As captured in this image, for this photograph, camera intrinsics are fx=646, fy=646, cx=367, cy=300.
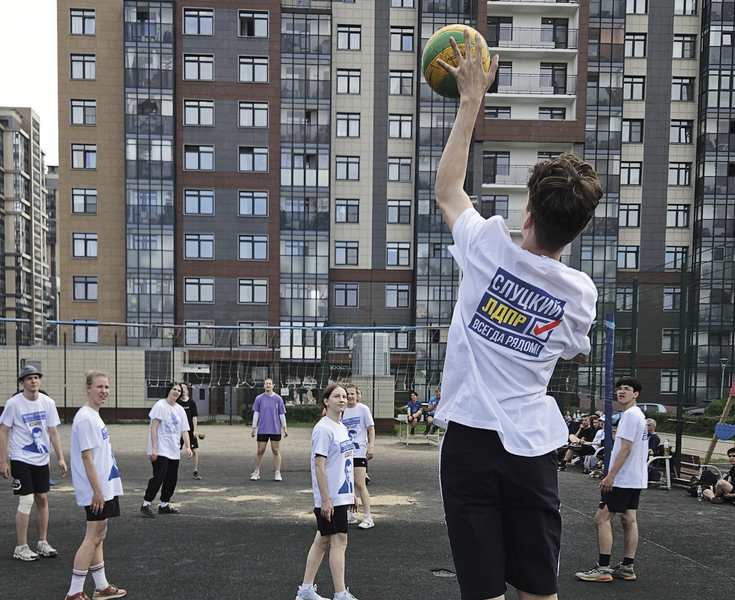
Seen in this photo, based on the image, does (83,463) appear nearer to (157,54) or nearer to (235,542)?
(235,542)

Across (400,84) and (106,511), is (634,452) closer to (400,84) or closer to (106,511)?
(106,511)

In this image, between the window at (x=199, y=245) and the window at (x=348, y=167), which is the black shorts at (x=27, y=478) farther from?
the window at (x=348, y=167)

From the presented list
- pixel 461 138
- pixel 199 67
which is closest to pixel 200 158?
pixel 199 67

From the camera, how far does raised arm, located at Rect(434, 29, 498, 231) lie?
2.24 metres

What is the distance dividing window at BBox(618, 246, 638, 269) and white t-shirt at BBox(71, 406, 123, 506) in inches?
1590

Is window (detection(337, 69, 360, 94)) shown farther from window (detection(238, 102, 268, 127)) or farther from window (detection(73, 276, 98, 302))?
window (detection(73, 276, 98, 302))

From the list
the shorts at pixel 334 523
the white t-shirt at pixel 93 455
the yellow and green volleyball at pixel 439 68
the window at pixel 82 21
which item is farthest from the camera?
the window at pixel 82 21

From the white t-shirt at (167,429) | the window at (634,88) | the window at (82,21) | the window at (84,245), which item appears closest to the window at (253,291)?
the window at (84,245)

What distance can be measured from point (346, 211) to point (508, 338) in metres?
39.0

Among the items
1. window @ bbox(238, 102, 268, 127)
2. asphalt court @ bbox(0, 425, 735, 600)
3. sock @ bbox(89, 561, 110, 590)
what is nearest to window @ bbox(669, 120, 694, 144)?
window @ bbox(238, 102, 268, 127)

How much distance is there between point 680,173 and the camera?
41562 millimetres

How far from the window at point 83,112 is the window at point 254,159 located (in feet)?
29.8

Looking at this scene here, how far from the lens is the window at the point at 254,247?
39.5 metres

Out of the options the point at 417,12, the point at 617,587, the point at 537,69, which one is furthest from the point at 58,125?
the point at 617,587
